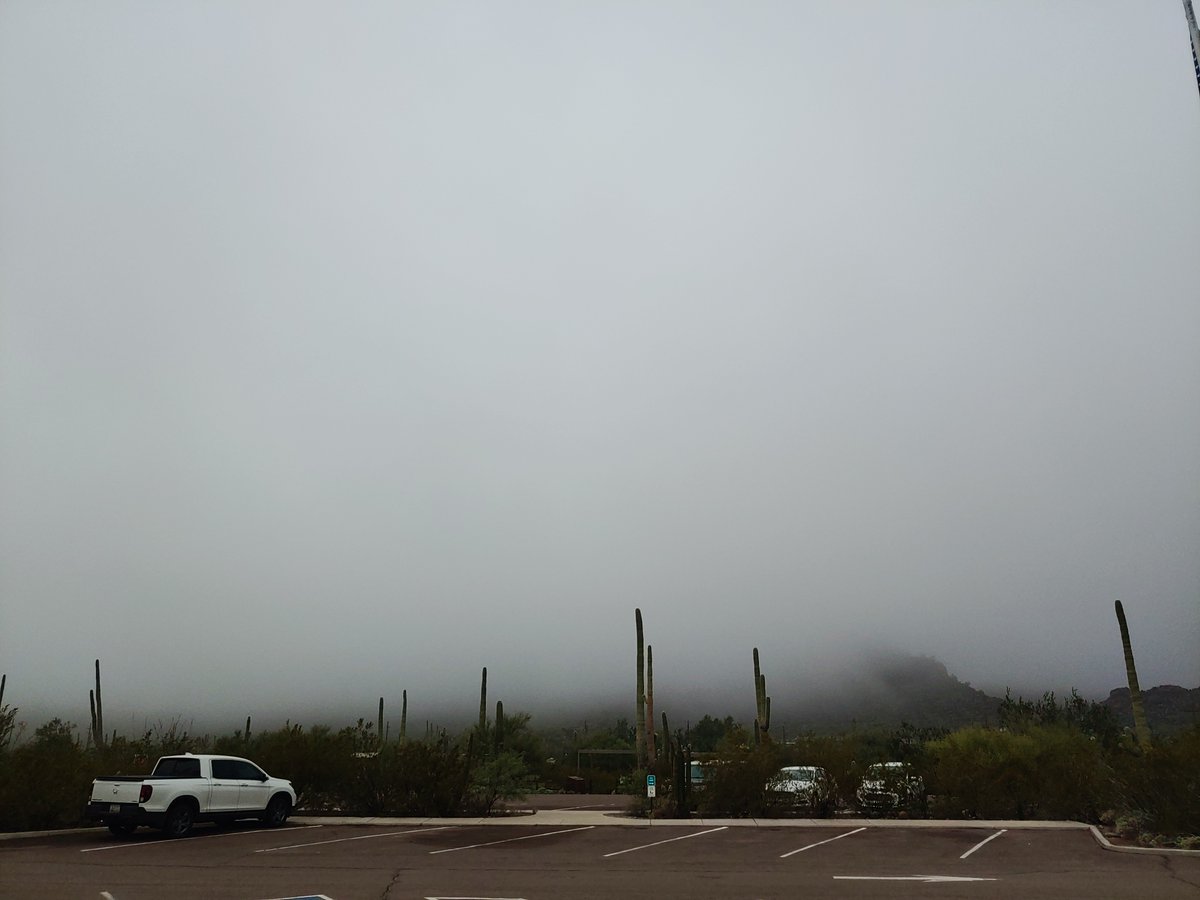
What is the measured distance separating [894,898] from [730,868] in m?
3.55

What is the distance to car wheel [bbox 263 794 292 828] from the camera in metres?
22.0

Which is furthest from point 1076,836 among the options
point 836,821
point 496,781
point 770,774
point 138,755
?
point 138,755

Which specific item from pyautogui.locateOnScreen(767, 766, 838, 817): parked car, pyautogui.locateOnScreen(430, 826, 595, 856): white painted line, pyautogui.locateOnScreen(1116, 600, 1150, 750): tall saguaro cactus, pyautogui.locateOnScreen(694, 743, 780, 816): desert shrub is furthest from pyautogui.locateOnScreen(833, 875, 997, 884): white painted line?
pyautogui.locateOnScreen(1116, 600, 1150, 750): tall saguaro cactus

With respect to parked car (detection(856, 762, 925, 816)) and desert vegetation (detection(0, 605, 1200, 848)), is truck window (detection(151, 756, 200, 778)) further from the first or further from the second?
parked car (detection(856, 762, 925, 816))

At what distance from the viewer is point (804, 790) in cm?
2669

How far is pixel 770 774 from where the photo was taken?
86.2 feet

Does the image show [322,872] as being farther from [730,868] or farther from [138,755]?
[138,755]

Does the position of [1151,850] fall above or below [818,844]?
below

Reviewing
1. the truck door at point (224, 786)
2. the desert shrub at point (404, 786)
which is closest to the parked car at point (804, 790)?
the desert shrub at point (404, 786)

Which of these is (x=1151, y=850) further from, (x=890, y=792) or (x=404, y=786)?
(x=404, y=786)

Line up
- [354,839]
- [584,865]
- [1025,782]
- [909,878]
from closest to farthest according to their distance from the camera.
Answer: [909,878]
[584,865]
[354,839]
[1025,782]

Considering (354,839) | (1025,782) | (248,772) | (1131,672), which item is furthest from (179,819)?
(1131,672)

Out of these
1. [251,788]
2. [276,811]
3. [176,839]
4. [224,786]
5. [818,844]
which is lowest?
[818,844]

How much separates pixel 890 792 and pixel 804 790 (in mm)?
2407
